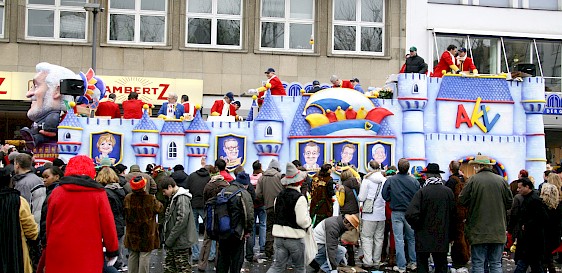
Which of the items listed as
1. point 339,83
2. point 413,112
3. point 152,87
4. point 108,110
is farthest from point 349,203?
point 152,87

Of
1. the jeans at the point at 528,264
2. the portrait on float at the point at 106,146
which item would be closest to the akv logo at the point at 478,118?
the jeans at the point at 528,264

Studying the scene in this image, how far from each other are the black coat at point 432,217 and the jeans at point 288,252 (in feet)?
5.70

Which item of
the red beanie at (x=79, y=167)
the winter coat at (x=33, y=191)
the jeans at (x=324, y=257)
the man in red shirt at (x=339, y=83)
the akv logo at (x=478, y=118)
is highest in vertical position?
the man in red shirt at (x=339, y=83)

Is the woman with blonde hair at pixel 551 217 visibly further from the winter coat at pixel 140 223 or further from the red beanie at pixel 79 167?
the red beanie at pixel 79 167

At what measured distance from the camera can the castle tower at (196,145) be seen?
18.2 metres

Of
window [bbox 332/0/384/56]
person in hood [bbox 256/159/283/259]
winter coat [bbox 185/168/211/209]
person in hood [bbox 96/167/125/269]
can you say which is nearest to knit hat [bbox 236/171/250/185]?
person in hood [bbox 96/167/125/269]

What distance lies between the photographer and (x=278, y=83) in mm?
19094

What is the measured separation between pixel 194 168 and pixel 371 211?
20.5 feet

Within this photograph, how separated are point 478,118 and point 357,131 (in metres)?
3.25

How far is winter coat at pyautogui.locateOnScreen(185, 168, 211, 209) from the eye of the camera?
13.6 meters

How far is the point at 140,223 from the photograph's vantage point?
983 cm

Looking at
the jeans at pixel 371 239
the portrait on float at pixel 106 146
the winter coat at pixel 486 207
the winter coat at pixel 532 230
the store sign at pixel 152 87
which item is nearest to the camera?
the winter coat at pixel 486 207

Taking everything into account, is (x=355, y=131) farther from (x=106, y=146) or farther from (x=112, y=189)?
(x=112, y=189)

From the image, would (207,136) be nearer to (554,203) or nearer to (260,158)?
(260,158)
